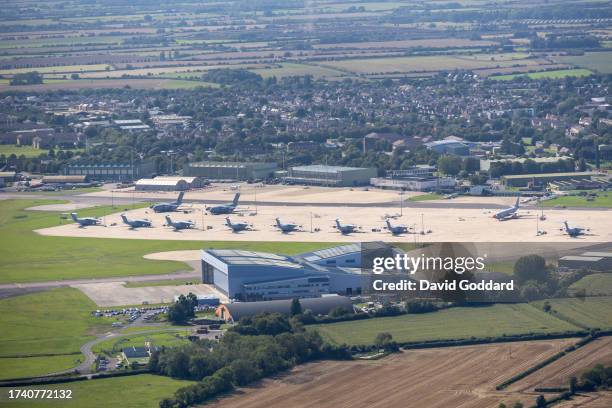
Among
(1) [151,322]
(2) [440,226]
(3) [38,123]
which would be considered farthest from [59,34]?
(1) [151,322]

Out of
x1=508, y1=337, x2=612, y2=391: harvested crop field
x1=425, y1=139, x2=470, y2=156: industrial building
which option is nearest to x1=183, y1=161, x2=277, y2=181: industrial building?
x1=425, y1=139, x2=470, y2=156: industrial building

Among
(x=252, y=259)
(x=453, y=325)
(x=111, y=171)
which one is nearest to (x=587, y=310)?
(x=453, y=325)

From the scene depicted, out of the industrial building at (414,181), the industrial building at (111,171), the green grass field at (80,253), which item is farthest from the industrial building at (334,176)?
the green grass field at (80,253)

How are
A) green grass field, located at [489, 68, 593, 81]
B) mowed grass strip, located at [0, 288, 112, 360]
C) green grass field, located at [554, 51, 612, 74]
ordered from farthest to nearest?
green grass field, located at [554, 51, 612, 74]
green grass field, located at [489, 68, 593, 81]
mowed grass strip, located at [0, 288, 112, 360]

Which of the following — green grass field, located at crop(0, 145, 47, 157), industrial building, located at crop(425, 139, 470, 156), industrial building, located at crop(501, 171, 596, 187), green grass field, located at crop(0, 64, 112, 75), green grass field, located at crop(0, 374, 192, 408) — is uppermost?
green grass field, located at crop(0, 64, 112, 75)

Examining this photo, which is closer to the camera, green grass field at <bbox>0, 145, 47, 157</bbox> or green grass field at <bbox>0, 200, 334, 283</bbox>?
green grass field at <bbox>0, 200, 334, 283</bbox>

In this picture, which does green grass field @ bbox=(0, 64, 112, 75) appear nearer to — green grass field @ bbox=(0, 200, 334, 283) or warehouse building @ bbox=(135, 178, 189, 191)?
warehouse building @ bbox=(135, 178, 189, 191)
